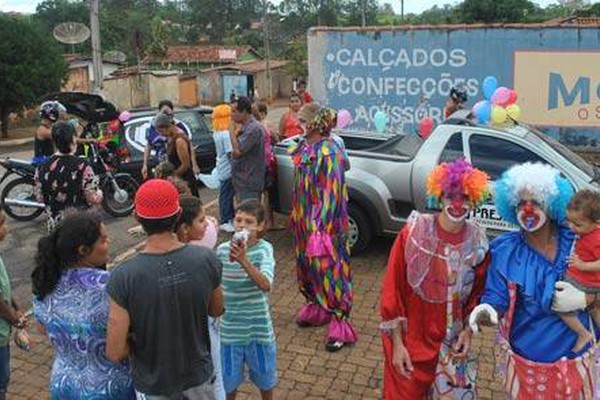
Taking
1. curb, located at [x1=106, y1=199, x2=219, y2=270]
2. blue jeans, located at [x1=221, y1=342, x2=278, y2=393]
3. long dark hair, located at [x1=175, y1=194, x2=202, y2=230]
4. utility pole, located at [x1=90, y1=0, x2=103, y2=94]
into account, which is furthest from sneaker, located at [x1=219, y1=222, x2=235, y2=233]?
utility pole, located at [x1=90, y1=0, x2=103, y2=94]

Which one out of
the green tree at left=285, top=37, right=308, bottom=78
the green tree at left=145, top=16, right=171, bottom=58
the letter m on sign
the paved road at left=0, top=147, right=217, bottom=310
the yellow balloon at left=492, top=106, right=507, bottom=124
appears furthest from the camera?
the green tree at left=145, top=16, right=171, bottom=58

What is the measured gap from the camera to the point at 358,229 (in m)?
7.24

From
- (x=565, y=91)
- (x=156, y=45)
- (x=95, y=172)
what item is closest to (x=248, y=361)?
(x=95, y=172)

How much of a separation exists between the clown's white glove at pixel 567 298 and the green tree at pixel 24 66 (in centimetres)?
2386

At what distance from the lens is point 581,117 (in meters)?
11.8

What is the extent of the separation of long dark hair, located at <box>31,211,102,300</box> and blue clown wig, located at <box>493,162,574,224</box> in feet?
6.14

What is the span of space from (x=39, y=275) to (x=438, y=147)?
4892 millimetres

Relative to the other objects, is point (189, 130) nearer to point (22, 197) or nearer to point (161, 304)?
point (22, 197)

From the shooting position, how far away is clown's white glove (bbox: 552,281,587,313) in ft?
9.21

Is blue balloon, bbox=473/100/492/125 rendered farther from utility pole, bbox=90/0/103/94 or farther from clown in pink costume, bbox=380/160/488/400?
utility pole, bbox=90/0/103/94

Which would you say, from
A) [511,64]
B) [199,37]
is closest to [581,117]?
[511,64]

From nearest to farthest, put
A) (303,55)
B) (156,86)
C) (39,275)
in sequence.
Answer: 1. (39,275)
2. (156,86)
3. (303,55)

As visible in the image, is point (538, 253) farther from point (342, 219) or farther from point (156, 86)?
point (156, 86)

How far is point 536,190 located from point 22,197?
8299 millimetres
